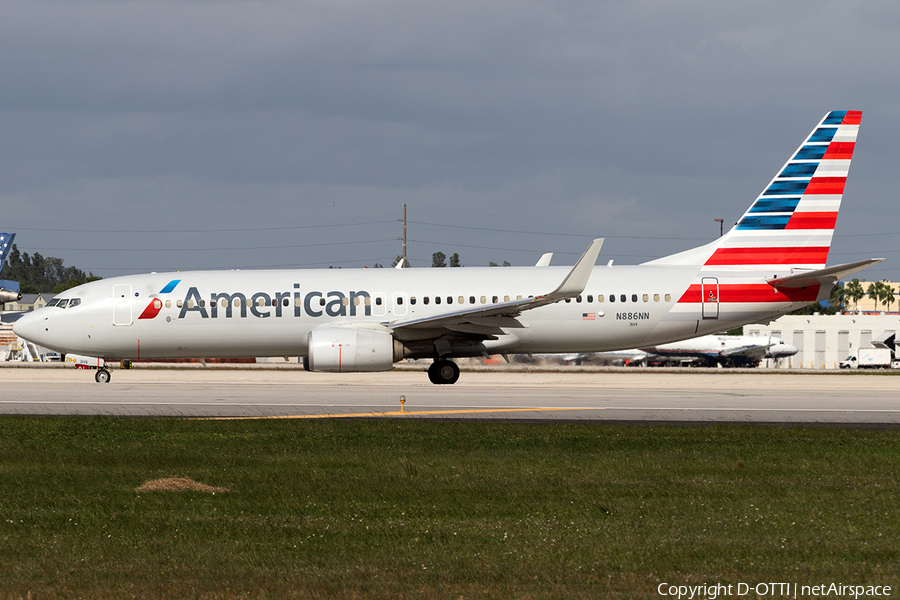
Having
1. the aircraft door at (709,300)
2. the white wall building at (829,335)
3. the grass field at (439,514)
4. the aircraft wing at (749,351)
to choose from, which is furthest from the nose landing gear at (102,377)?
the white wall building at (829,335)

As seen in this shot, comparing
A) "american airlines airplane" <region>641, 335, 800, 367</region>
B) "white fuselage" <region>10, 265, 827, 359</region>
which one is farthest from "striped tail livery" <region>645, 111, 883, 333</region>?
"american airlines airplane" <region>641, 335, 800, 367</region>

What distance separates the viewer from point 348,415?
1881 cm

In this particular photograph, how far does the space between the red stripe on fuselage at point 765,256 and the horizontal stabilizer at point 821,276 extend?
3.55 feet

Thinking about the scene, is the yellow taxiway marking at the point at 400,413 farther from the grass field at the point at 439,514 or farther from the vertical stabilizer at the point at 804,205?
the vertical stabilizer at the point at 804,205

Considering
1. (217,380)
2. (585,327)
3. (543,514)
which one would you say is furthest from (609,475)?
(217,380)

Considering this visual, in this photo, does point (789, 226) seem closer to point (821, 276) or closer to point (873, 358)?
point (821, 276)

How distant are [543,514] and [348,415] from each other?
1020 centimetres

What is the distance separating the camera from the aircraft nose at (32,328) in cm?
2795

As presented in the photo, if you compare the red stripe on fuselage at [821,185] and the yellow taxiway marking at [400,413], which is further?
the red stripe on fuselage at [821,185]

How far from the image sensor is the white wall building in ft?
272

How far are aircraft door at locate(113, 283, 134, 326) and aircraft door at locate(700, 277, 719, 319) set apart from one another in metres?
17.9

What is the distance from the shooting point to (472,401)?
22.0 metres

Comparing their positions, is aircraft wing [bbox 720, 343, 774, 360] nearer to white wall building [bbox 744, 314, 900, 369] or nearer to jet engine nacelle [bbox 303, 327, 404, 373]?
white wall building [bbox 744, 314, 900, 369]

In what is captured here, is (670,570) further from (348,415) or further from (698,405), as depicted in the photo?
(698,405)
